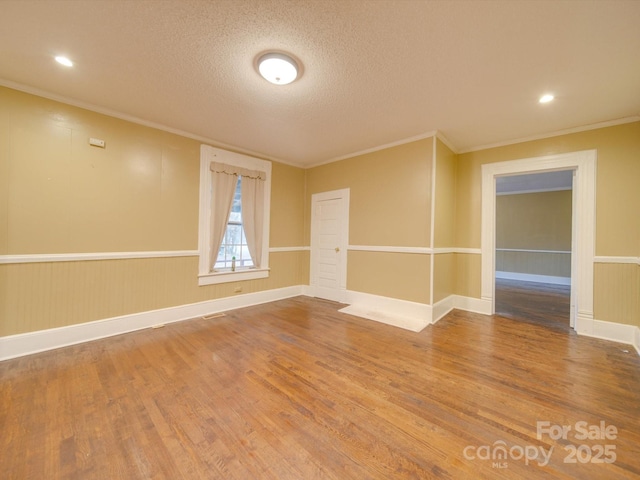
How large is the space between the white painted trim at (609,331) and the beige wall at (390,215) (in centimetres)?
194

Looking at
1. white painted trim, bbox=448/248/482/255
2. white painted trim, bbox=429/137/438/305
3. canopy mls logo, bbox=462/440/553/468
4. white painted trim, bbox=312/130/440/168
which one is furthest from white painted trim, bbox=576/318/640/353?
white painted trim, bbox=312/130/440/168

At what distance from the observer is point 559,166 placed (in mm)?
3375

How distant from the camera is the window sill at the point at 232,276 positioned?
3.79 metres

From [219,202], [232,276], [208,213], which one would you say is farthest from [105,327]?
[219,202]

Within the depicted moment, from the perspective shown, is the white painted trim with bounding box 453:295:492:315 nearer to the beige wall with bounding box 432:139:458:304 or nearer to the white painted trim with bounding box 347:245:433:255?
the beige wall with bounding box 432:139:458:304

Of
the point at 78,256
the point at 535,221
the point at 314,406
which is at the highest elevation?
the point at 535,221

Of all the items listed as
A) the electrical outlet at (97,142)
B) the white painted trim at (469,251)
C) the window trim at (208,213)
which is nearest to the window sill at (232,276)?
the window trim at (208,213)

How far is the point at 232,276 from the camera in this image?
4.12m

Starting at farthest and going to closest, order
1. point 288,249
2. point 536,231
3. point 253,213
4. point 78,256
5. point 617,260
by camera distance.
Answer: point 536,231 < point 288,249 < point 253,213 < point 617,260 < point 78,256

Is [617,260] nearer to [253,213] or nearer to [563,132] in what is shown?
[563,132]

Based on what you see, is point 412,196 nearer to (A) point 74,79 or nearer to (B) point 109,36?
(B) point 109,36

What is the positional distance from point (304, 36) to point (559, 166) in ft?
12.5

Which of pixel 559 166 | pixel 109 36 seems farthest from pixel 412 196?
pixel 109 36

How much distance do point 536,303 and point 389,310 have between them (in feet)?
10.2
